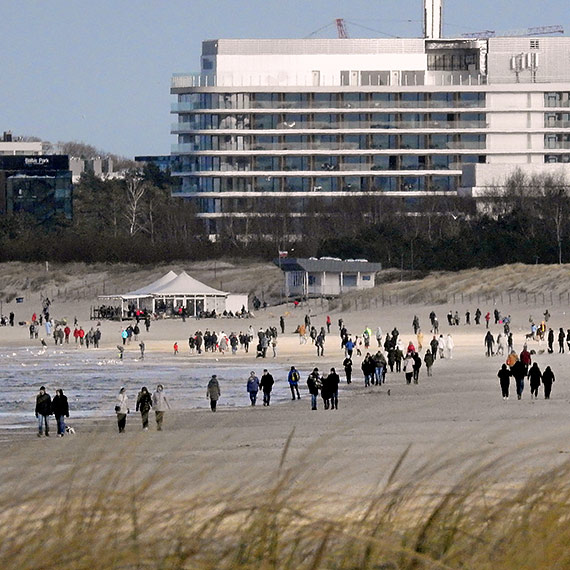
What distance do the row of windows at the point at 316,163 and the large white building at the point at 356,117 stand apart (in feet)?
0.31

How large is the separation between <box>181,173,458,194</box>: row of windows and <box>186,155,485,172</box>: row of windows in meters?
0.78

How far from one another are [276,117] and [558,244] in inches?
1406

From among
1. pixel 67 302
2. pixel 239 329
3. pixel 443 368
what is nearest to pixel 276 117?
pixel 67 302

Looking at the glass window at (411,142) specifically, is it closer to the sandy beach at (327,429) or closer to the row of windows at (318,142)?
the row of windows at (318,142)

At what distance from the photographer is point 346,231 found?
99438mm

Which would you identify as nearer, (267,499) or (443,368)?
(267,499)

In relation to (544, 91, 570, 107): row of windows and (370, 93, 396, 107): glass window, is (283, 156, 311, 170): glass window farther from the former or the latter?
(544, 91, 570, 107): row of windows

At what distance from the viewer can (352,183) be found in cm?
11250

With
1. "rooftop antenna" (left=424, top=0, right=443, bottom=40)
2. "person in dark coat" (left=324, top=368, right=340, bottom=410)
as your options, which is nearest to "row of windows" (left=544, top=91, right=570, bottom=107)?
"rooftop antenna" (left=424, top=0, right=443, bottom=40)

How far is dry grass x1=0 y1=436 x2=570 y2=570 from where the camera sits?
451 cm

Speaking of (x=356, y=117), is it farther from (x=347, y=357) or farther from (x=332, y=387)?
(x=332, y=387)

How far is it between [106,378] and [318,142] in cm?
7429

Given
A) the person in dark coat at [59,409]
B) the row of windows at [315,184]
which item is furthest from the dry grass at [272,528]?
the row of windows at [315,184]

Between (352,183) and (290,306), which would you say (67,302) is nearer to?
(290,306)
